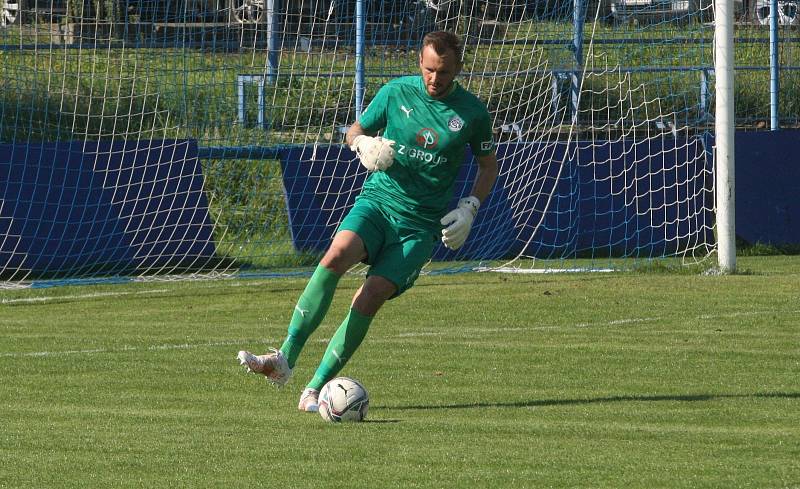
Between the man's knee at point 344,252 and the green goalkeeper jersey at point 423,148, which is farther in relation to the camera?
the green goalkeeper jersey at point 423,148

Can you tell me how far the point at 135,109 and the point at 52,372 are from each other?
25.4 feet

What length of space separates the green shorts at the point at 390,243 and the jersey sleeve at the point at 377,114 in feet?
1.62

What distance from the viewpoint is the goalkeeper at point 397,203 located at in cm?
816

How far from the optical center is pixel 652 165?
58.3ft

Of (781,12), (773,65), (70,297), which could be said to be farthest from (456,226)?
(781,12)

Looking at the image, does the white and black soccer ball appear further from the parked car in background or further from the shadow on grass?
the parked car in background

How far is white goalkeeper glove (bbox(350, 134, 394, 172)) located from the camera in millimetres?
8094

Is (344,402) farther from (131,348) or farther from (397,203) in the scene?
(131,348)

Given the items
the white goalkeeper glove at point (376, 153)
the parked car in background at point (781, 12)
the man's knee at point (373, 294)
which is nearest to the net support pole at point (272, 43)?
the parked car in background at point (781, 12)

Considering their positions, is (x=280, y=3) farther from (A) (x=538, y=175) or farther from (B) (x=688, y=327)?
(B) (x=688, y=327)

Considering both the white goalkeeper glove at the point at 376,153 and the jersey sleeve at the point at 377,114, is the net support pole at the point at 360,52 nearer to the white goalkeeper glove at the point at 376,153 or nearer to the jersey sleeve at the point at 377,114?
the jersey sleeve at the point at 377,114

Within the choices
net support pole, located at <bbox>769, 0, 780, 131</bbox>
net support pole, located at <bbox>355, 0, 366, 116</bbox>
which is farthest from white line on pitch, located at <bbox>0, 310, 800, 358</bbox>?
net support pole, located at <bbox>769, 0, 780, 131</bbox>

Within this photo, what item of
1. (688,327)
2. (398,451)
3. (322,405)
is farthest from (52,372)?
(688,327)

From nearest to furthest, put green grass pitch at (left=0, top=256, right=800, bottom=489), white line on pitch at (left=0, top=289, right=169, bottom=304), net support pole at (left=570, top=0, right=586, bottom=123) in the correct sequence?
green grass pitch at (left=0, top=256, right=800, bottom=489) → white line on pitch at (left=0, top=289, right=169, bottom=304) → net support pole at (left=570, top=0, right=586, bottom=123)
